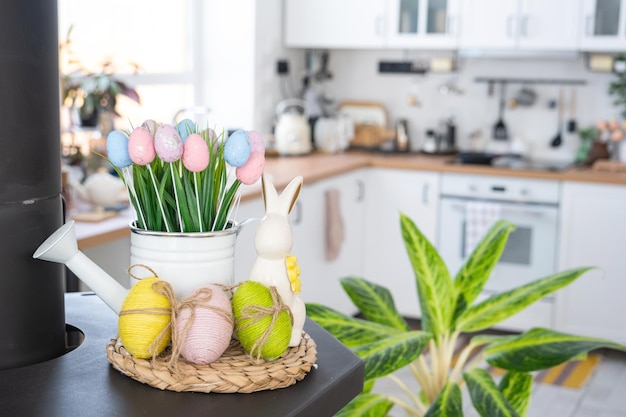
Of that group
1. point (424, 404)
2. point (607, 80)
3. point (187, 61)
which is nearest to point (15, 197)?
point (424, 404)

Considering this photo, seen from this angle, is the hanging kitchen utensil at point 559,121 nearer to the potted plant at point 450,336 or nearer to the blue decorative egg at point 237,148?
the potted plant at point 450,336

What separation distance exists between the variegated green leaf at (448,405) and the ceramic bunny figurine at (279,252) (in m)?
0.77

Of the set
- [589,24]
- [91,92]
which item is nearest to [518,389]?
[91,92]

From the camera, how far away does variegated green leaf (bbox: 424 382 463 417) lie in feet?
6.53

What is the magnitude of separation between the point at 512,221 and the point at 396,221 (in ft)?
2.08

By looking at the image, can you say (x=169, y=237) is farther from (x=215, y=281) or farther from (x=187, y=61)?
(x=187, y=61)

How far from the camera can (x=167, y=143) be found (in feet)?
4.05

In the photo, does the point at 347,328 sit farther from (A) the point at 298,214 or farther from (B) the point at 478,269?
(A) the point at 298,214

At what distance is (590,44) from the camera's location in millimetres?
4582

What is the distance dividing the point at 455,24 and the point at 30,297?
3.83 metres

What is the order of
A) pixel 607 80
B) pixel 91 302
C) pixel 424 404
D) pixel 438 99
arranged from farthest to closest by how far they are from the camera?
pixel 438 99 → pixel 607 80 → pixel 424 404 → pixel 91 302

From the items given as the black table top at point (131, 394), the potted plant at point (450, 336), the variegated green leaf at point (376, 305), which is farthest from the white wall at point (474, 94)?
the black table top at point (131, 394)

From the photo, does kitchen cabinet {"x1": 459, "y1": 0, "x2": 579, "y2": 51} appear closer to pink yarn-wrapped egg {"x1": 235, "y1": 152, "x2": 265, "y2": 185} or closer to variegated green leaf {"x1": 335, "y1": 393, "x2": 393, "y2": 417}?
variegated green leaf {"x1": 335, "y1": 393, "x2": 393, "y2": 417}

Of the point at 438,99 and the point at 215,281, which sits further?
the point at 438,99
